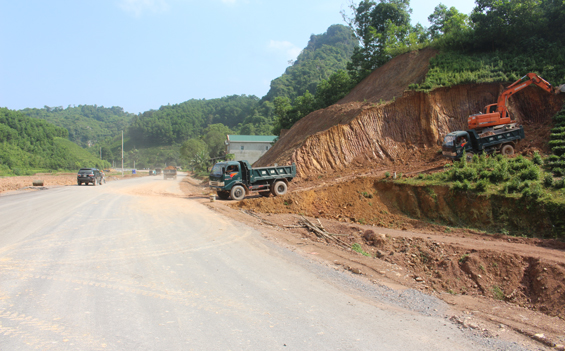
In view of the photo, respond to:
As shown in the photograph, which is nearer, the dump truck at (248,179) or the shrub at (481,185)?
the shrub at (481,185)

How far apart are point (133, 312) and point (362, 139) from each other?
924 inches

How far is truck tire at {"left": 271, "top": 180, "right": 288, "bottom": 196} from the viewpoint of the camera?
843 inches

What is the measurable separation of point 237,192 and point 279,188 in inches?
104

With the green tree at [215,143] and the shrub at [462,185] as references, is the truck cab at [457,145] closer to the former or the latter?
the shrub at [462,185]

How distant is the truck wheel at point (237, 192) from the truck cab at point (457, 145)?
12801 millimetres

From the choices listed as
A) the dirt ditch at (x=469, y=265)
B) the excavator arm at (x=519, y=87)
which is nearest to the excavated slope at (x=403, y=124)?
the excavator arm at (x=519, y=87)

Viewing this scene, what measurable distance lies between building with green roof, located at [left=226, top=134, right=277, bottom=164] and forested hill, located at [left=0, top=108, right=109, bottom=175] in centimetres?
4100

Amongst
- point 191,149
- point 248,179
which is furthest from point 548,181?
point 191,149

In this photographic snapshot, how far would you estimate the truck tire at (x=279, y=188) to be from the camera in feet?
70.3

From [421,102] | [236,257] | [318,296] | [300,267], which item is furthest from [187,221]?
[421,102]

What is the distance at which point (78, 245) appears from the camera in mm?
9180

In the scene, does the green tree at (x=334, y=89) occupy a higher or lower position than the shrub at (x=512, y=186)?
higher

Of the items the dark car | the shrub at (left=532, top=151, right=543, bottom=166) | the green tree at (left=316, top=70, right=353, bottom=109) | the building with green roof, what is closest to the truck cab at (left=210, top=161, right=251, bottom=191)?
the shrub at (left=532, top=151, right=543, bottom=166)

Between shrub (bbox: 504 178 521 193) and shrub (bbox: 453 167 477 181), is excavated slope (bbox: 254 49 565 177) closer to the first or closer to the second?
shrub (bbox: 453 167 477 181)
